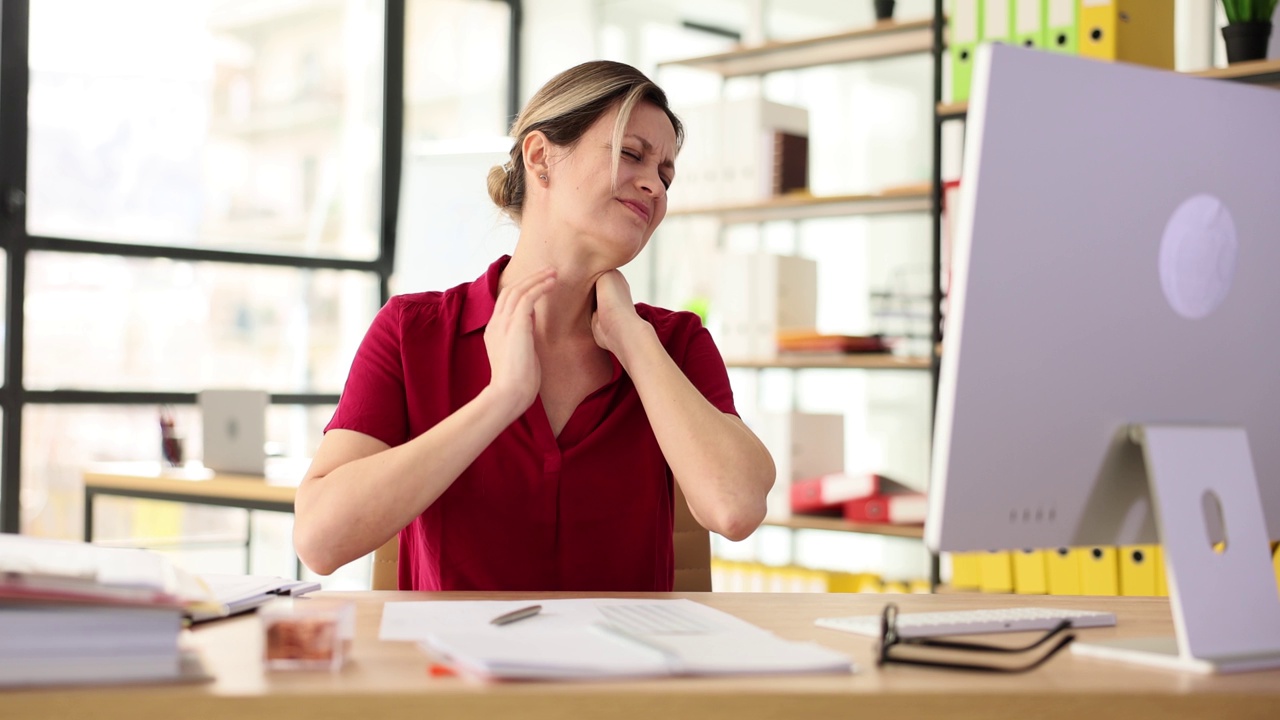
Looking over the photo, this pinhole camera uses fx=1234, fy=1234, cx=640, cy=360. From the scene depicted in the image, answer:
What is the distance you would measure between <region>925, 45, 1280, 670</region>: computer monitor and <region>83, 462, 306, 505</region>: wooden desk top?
2.32m

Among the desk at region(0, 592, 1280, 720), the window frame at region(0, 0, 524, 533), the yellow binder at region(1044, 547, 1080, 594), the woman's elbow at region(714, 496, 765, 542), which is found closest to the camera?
the desk at region(0, 592, 1280, 720)

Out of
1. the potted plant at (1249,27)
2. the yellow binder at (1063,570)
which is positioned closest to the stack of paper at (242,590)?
the yellow binder at (1063,570)

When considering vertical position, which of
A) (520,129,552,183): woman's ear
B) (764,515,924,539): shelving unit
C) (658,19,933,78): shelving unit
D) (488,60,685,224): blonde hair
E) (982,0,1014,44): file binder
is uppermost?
(658,19,933,78): shelving unit

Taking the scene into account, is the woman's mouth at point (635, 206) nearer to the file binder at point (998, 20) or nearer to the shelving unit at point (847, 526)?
the file binder at point (998, 20)

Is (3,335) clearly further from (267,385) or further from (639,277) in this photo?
(639,277)

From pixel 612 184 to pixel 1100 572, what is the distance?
6.19 feet

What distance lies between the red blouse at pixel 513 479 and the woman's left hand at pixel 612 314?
65 millimetres

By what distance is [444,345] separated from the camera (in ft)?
5.54

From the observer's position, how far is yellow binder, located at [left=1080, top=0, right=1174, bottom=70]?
2.91m

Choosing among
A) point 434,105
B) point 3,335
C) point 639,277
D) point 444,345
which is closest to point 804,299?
point 639,277

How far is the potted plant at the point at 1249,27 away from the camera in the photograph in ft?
9.21

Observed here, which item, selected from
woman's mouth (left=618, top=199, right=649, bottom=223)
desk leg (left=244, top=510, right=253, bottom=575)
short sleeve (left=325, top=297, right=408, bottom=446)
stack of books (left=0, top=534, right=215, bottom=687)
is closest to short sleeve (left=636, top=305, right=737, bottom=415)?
woman's mouth (left=618, top=199, right=649, bottom=223)

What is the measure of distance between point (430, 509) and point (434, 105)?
3.48 metres

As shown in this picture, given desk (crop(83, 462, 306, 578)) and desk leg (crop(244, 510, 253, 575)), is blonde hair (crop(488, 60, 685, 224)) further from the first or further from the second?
desk leg (crop(244, 510, 253, 575))
